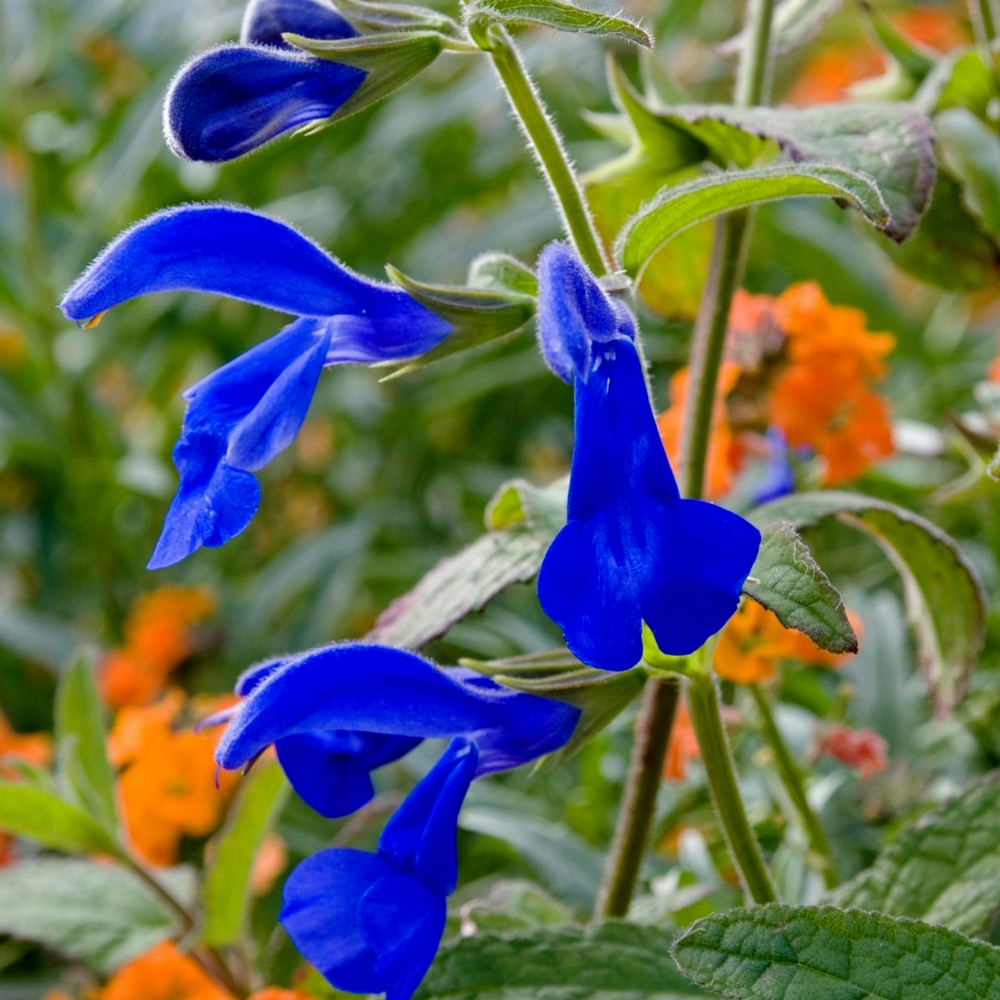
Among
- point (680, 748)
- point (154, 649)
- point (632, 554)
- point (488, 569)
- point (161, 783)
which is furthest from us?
point (154, 649)

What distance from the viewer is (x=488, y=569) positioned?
2.13 feet

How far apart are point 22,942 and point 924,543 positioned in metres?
0.81

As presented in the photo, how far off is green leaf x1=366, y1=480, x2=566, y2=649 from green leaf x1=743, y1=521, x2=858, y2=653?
0.41 feet

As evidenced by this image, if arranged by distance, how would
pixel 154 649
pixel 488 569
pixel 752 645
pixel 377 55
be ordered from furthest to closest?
pixel 154 649, pixel 752 645, pixel 488 569, pixel 377 55

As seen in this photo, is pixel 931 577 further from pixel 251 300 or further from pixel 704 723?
pixel 251 300

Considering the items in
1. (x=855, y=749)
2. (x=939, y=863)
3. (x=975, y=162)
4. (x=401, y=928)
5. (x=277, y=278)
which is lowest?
(x=855, y=749)

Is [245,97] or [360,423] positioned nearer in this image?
[245,97]

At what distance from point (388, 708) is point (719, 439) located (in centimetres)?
42

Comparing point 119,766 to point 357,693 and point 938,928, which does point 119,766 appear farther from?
point 938,928

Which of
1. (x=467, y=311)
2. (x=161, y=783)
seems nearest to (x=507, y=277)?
(x=467, y=311)

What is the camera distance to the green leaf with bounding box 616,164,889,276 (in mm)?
505

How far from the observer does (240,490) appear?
529 mm

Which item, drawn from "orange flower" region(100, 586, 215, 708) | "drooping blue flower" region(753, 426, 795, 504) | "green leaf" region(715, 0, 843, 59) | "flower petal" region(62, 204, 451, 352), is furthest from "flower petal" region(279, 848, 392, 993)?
"orange flower" region(100, 586, 215, 708)

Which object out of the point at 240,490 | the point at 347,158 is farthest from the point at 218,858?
the point at 347,158
